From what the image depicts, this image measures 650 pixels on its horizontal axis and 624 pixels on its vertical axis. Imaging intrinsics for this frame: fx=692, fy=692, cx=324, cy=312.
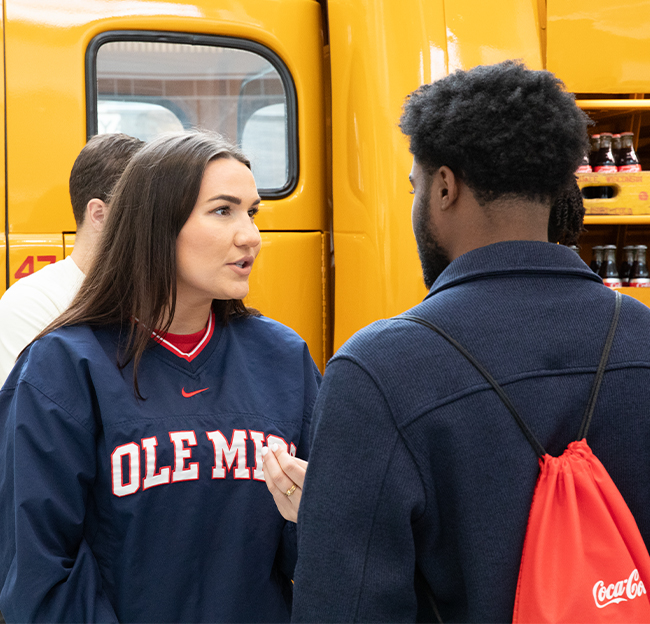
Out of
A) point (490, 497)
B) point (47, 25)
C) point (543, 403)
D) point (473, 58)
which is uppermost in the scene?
point (47, 25)

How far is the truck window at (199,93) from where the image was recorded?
9.42 feet

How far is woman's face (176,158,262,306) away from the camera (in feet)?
5.54

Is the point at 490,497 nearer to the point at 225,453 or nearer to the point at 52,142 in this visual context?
the point at 225,453

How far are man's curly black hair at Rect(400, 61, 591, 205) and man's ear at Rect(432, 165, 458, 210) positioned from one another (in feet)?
0.03

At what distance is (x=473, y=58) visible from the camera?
2.82 m

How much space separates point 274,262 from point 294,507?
1765 mm

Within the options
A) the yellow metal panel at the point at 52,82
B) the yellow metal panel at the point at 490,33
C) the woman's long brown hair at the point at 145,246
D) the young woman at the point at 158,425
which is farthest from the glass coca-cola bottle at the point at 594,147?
the woman's long brown hair at the point at 145,246

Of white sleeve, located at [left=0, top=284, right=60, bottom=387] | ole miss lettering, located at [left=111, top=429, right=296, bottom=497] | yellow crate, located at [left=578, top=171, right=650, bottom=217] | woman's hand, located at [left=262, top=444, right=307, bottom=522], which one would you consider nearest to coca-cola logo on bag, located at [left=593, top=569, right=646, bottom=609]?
woman's hand, located at [left=262, top=444, right=307, bottom=522]

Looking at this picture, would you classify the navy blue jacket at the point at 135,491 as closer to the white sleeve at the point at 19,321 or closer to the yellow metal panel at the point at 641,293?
the white sleeve at the point at 19,321

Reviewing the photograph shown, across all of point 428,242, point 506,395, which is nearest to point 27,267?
point 428,242

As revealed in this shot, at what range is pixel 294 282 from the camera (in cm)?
303

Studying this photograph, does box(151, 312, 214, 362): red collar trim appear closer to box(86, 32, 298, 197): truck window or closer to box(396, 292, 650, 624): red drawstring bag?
box(396, 292, 650, 624): red drawstring bag

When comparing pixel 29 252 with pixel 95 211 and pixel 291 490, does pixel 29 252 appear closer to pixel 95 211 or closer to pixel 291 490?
pixel 95 211

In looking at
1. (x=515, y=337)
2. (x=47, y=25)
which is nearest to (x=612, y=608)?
(x=515, y=337)
